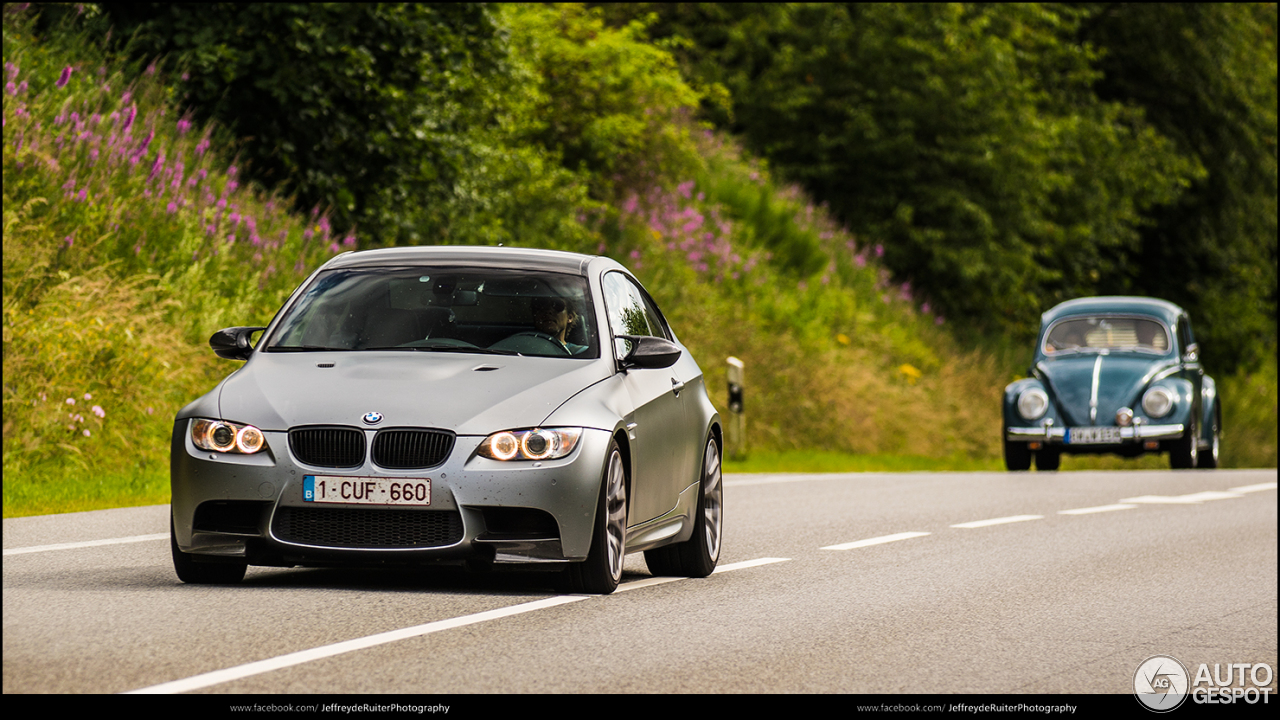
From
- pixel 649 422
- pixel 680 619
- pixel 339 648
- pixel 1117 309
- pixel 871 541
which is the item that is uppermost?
pixel 649 422

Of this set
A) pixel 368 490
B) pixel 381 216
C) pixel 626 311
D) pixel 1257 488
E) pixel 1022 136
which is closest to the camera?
pixel 368 490

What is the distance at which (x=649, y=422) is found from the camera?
31.4 ft

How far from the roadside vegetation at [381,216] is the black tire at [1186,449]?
4.14 m

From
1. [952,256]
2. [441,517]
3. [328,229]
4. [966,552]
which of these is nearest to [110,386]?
[328,229]

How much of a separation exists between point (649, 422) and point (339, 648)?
8.77ft

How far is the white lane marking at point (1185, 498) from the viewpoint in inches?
693

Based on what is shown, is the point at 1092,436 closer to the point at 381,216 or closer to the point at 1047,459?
the point at 1047,459

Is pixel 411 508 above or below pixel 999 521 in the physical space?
above

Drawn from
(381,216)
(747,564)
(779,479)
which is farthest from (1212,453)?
(747,564)

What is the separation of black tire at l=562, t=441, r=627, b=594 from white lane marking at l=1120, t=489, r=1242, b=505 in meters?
9.48

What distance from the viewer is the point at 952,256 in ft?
121

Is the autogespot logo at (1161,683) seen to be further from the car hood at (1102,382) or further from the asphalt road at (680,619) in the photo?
the car hood at (1102,382)

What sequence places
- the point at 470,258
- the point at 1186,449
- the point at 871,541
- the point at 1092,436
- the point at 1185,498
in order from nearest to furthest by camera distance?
the point at 470,258
the point at 871,541
the point at 1185,498
the point at 1092,436
the point at 1186,449
